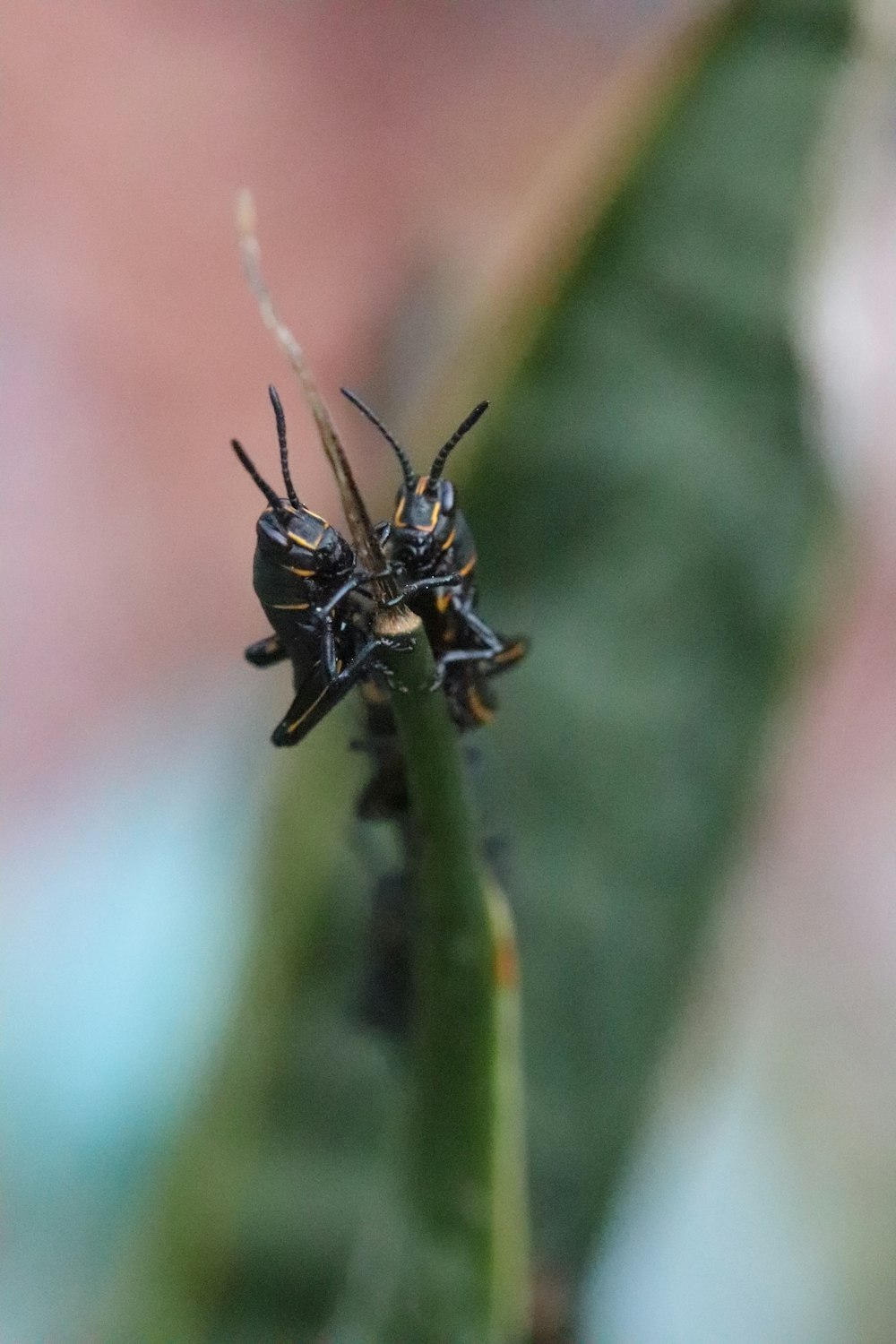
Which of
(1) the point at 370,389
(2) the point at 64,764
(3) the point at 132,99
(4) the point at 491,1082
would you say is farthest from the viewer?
(3) the point at 132,99

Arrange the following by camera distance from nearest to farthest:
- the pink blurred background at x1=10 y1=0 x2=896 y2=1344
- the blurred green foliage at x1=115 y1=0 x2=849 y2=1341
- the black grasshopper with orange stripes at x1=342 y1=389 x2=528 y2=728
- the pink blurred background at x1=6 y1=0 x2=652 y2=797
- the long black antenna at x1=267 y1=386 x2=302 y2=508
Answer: the long black antenna at x1=267 y1=386 x2=302 y2=508
the black grasshopper with orange stripes at x1=342 y1=389 x2=528 y2=728
the blurred green foliage at x1=115 y1=0 x2=849 y2=1341
the pink blurred background at x1=10 y1=0 x2=896 y2=1344
the pink blurred background at x1=6 y1=0 x2=652 y2=797

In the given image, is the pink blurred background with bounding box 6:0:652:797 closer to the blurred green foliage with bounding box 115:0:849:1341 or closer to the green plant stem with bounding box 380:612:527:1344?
the blurred green foliage with bounding box 115:0:849:1341

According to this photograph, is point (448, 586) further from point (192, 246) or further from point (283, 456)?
point (192, 246)

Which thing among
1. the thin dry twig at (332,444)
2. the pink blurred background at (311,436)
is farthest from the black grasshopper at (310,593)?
the pink blurred background at (311,436)

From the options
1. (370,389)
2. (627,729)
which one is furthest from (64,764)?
(627,729)

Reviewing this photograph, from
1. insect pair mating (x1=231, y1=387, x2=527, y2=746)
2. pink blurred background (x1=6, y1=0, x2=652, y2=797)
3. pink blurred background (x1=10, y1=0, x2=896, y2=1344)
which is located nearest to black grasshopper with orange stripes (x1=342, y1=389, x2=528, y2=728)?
insect pair mating (x1=231, y1=387, x2=527, y2=746)

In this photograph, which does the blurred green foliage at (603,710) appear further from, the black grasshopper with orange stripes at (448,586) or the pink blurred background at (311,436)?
the pink blurred background at (311,436)

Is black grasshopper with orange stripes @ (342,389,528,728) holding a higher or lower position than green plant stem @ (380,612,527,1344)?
higher

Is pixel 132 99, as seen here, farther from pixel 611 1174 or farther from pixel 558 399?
pixel 611 1174
